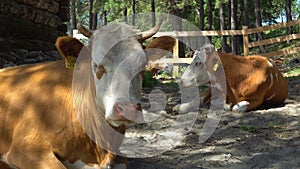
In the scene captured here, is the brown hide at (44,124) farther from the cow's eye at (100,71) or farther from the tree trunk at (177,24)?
the tree trunk at (177,24)

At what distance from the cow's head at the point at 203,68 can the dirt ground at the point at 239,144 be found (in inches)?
27.2

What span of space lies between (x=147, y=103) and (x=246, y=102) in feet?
5.44

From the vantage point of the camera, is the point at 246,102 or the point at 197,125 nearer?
the point at 197,125

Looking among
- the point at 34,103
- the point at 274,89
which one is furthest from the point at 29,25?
the point at 34,103

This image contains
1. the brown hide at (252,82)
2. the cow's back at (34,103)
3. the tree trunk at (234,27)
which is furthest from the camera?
the tree trunk at (234,27)

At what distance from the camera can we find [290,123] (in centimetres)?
554

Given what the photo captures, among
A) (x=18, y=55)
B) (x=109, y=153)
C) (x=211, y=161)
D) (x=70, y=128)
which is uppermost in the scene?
(x=18, y=55)

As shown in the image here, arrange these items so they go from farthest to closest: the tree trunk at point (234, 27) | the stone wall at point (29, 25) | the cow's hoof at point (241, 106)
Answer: the tree trunk at point (234, 27), the stone wall at point (29, 25), the cow's hoof at point (241, 106)

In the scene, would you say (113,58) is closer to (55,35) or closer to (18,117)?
(18,117)

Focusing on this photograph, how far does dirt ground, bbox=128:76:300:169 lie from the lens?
405 cm

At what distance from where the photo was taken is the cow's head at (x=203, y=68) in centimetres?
672

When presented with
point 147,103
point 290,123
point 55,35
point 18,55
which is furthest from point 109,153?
point 55,35

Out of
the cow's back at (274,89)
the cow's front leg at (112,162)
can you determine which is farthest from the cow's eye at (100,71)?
the cow's back at (274,89)

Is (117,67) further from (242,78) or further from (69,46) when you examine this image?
(242,78)
